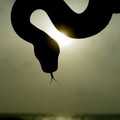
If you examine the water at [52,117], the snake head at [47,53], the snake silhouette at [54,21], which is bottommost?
the water at [52,117]

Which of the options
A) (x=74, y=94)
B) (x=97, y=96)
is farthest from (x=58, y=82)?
(x=97, y=96)

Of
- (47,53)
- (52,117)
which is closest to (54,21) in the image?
(47,53)

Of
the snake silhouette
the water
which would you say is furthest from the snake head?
the water

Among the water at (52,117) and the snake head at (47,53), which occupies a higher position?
the snake head at (47,53)

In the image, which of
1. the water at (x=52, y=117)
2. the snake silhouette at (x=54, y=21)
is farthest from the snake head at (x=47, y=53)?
the water at (x=52, y=117)

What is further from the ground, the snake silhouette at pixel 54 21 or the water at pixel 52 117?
the snake silhouette at pixel 54 21

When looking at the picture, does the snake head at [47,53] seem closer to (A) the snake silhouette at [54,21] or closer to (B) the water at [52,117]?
(A) the snake silhouette at [54,21]

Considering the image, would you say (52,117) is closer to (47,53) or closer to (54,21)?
(47,53)
